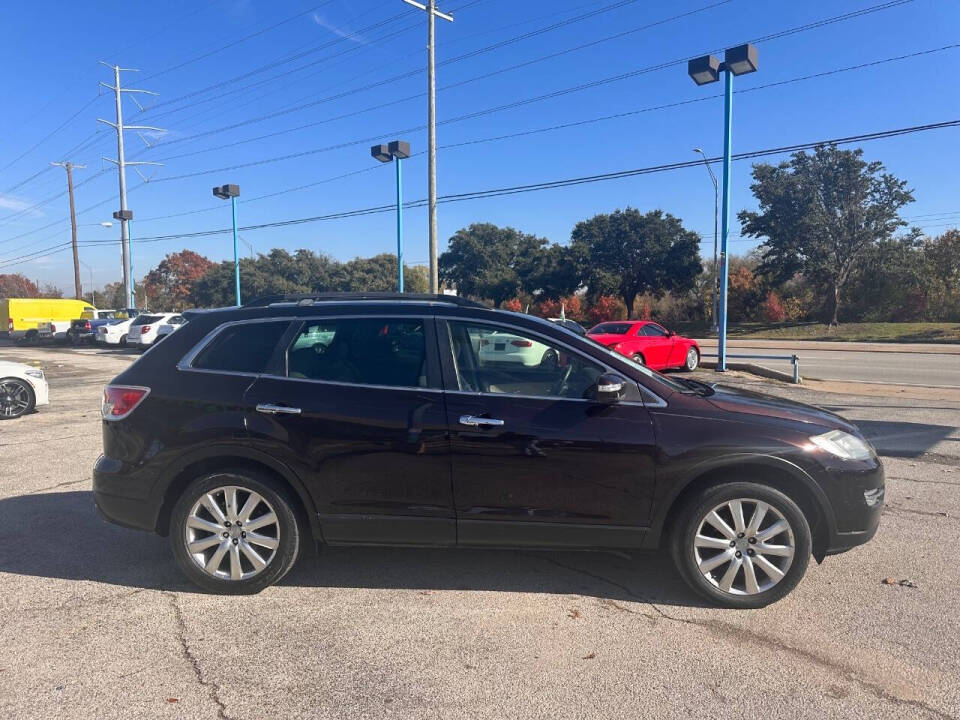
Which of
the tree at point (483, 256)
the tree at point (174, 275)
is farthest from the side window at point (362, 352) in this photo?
the tree at point (174, 275)

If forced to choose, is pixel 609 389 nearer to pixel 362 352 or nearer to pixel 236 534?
pixel 362 352

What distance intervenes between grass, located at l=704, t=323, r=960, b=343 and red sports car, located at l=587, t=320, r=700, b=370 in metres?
24.0

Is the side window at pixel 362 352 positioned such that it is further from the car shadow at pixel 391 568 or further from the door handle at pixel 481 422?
the car shadow at pixel 391 568

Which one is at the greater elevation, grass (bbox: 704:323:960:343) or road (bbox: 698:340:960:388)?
grass (bbox: 704:323:960:343)

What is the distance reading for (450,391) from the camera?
3941 millimetres

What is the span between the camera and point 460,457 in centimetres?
386

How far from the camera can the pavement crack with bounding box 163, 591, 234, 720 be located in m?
2.94

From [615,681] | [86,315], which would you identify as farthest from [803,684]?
[86,315]

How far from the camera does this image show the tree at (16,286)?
313 feet

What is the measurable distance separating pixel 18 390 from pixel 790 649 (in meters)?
11.5

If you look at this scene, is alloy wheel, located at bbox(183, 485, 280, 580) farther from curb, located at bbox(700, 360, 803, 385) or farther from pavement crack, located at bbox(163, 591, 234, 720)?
curb, located at bbox(700, 360, 803, 385)

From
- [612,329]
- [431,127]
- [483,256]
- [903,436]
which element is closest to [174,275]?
[483,256]

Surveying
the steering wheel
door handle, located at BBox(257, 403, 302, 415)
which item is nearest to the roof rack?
the steering wheel

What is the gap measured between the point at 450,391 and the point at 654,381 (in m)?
1.19
